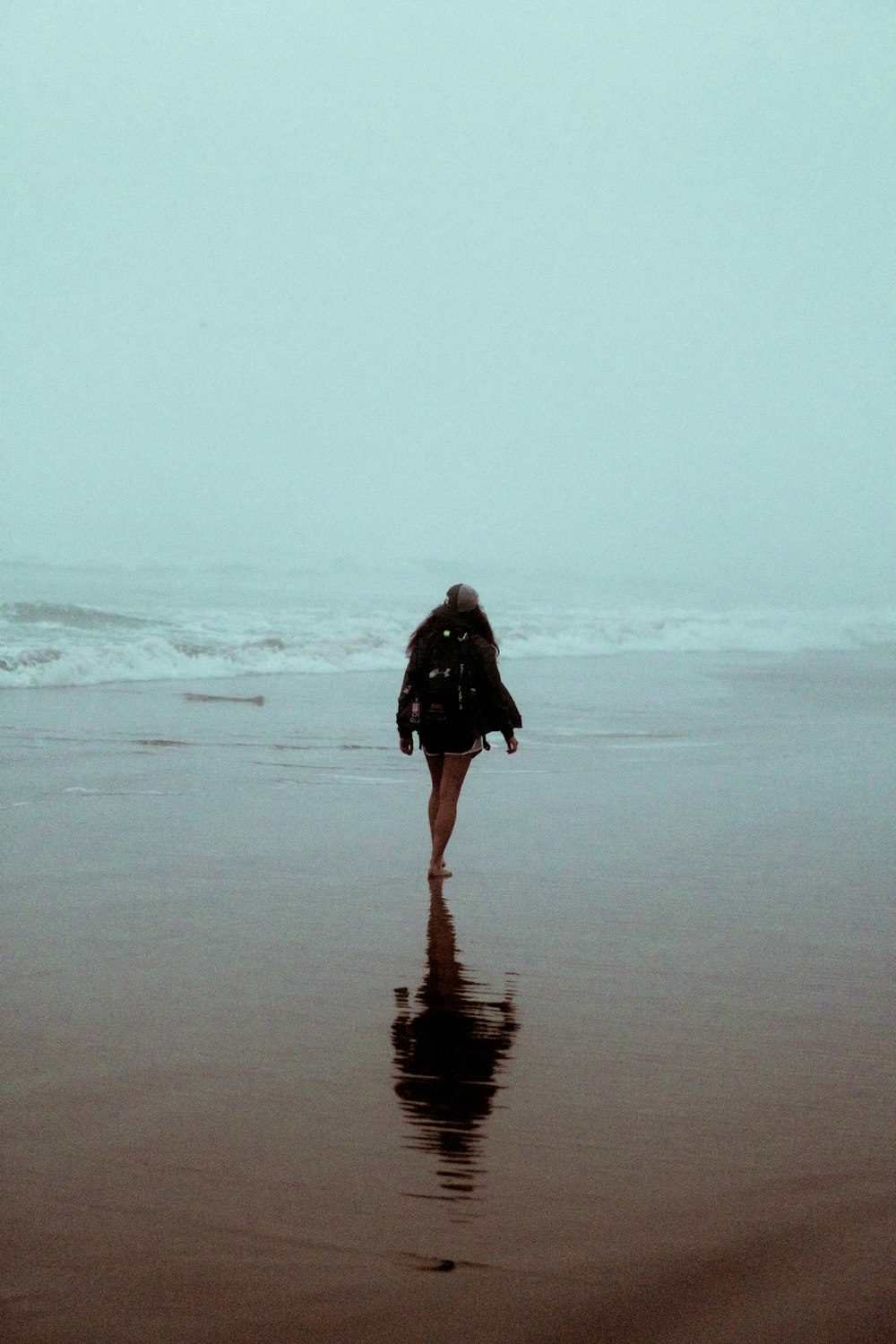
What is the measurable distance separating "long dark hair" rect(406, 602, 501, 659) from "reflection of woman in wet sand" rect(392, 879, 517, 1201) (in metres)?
2.17

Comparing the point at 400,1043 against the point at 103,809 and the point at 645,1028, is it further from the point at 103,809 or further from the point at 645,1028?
the point at 103,809

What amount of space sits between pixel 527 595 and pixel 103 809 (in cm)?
6131

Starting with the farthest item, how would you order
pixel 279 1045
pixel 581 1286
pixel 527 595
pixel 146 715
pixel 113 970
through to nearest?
1. pixel 527 595
2. pixel 146 715
3. pixel 113 970
4. pixel 279 1045
5. pixel 581 1286

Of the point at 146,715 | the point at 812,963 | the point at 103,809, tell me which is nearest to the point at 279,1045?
the point at 812,963

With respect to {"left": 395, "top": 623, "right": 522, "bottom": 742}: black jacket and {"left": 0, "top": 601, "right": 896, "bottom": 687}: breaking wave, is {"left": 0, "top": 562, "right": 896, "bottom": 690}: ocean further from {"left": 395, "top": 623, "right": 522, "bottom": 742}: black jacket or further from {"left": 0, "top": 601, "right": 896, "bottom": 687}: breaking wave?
{"left": 395, "top": 623, "right": 522, "bottom": 742}: black jacket

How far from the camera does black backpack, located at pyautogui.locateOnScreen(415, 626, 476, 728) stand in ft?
22.3

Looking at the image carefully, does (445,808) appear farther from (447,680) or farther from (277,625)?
(277,625)

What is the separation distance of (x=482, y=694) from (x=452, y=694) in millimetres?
178

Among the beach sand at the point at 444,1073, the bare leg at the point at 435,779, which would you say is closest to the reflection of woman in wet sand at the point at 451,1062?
the beach sand at the point at 444,1073

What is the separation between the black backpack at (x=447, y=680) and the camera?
681 centimetres

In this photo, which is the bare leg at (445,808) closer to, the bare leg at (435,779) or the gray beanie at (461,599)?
the bare leg at (435,779)

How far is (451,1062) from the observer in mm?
3893

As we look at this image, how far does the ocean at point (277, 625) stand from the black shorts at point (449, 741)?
449 inches

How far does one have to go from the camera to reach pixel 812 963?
5.00 metres
